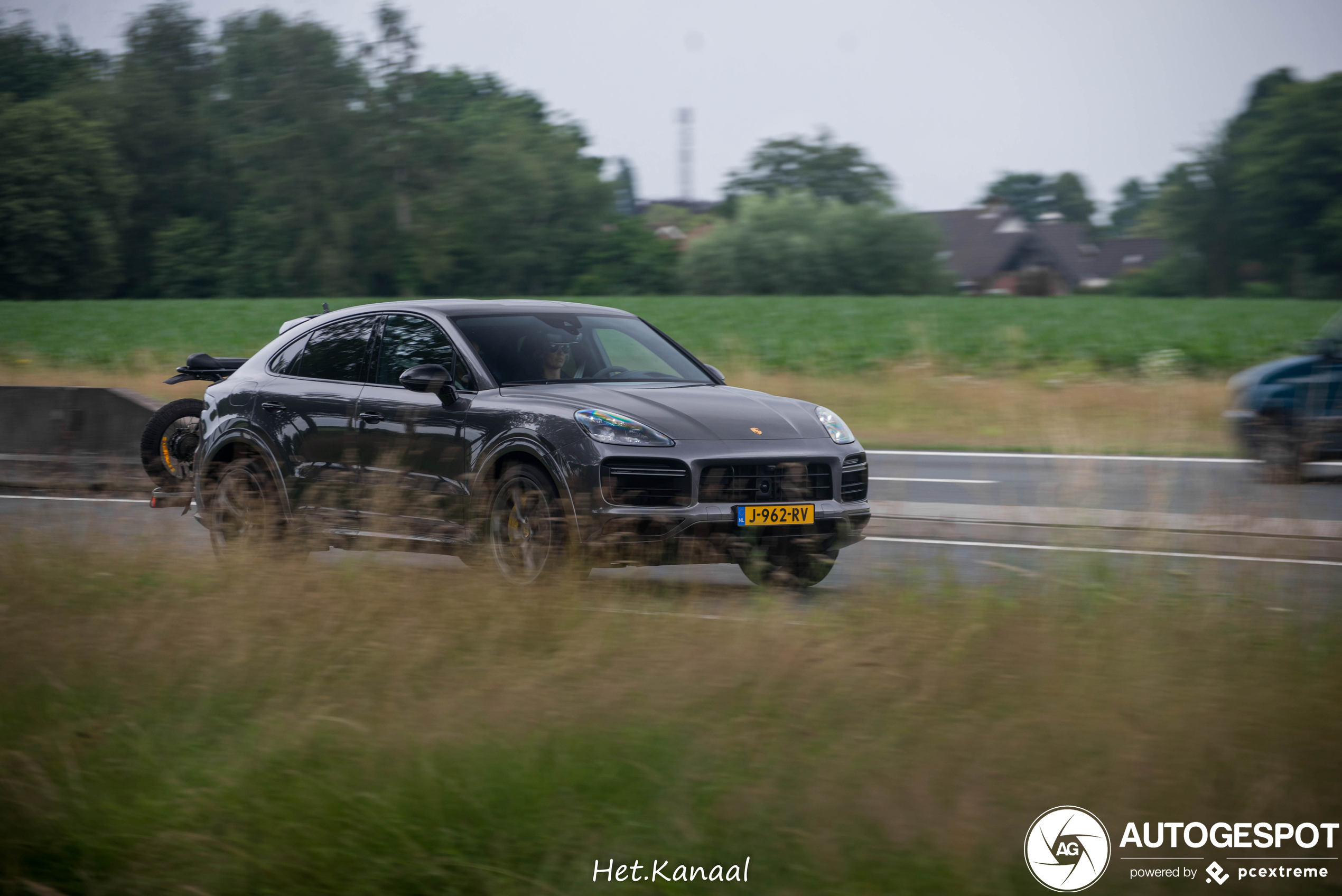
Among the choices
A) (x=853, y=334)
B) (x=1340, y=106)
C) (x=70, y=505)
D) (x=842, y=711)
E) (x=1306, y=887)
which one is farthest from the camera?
(x=1340, y=106)

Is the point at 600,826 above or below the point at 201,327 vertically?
A: below

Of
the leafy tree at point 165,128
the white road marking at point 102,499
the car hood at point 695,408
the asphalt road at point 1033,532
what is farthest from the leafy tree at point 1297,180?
the car hood at point 695,408

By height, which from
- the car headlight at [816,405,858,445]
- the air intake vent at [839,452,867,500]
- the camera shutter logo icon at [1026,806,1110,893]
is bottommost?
the camera shutter logo icon at [1026,806,1110,893]

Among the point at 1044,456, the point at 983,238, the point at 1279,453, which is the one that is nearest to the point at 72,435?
the point at 1044,456

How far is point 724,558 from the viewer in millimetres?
6734

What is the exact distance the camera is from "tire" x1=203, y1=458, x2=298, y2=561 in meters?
7.48

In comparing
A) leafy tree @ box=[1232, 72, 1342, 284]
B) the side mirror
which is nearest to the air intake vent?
the side mirror

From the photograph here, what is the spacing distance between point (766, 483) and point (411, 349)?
7.54 ft

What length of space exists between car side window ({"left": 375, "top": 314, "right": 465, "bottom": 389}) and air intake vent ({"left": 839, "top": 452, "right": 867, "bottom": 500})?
7.19 ft

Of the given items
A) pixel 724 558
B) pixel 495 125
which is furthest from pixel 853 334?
pixel 495 125

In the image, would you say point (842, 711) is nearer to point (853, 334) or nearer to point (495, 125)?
point (853, 334)

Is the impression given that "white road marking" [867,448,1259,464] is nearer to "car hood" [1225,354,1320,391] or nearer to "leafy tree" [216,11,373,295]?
"car hood" [1225,354,1320,391]

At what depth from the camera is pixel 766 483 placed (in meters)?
6.91

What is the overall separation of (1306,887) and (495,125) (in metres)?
67.7
